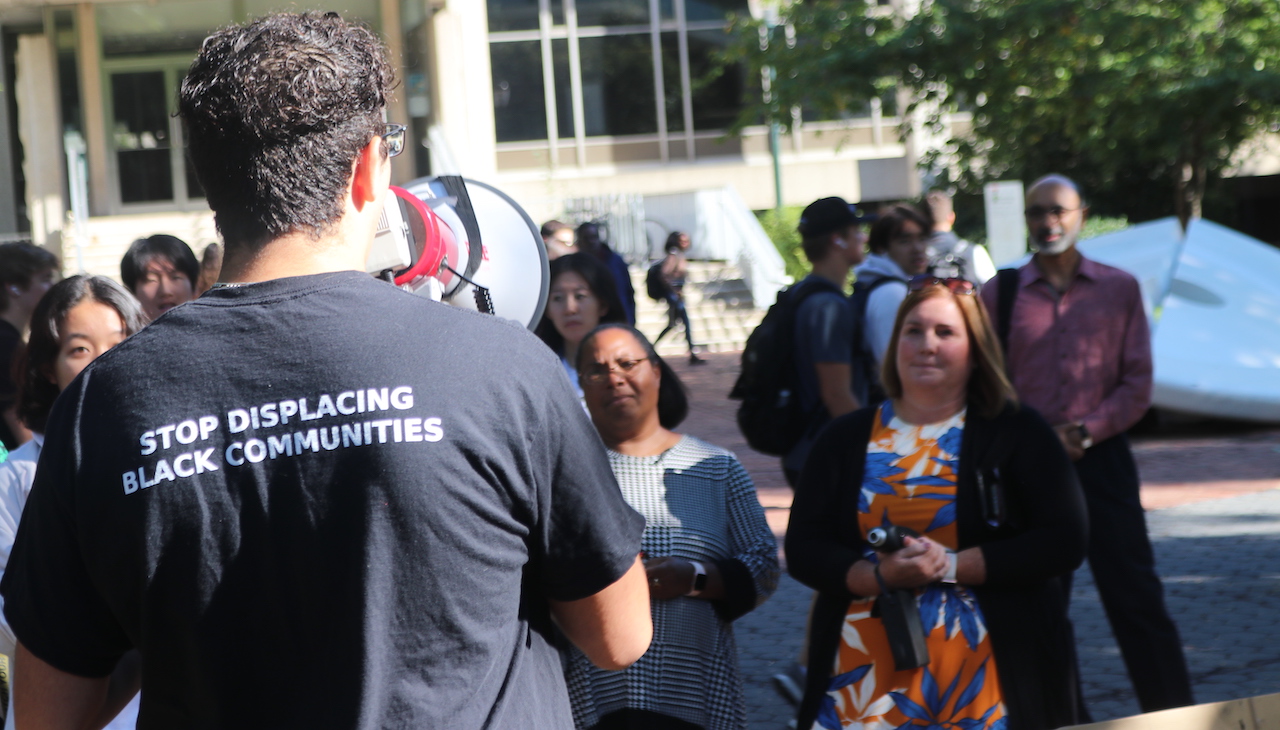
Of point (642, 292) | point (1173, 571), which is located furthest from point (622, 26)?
point (1173, 571)

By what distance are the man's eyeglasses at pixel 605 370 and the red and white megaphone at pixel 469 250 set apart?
735 millimetres

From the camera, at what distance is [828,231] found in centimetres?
558

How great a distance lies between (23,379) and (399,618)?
225 centimetres

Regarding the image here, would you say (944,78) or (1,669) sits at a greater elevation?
(944,78)

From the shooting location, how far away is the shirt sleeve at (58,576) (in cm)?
161

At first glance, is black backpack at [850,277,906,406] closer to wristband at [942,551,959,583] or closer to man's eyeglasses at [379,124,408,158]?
wristband at [942,551,959,583]

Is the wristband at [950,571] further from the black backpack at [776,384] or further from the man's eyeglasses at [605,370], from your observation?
the black backpack at [776,384]

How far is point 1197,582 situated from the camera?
659 cm

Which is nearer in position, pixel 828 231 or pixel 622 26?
pixel 828 231

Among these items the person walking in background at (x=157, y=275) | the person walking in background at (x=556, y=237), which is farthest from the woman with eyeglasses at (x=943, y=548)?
the person walking in background at (x=556, y=237)

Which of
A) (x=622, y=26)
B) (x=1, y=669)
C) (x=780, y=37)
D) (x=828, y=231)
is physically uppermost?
(x=622, y=26)

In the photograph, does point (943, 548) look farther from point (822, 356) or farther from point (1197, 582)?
point (1197, 582)

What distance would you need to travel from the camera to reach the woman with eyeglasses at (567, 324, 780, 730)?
326cm

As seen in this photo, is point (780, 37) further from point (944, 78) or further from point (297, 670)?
point (297, 670)
